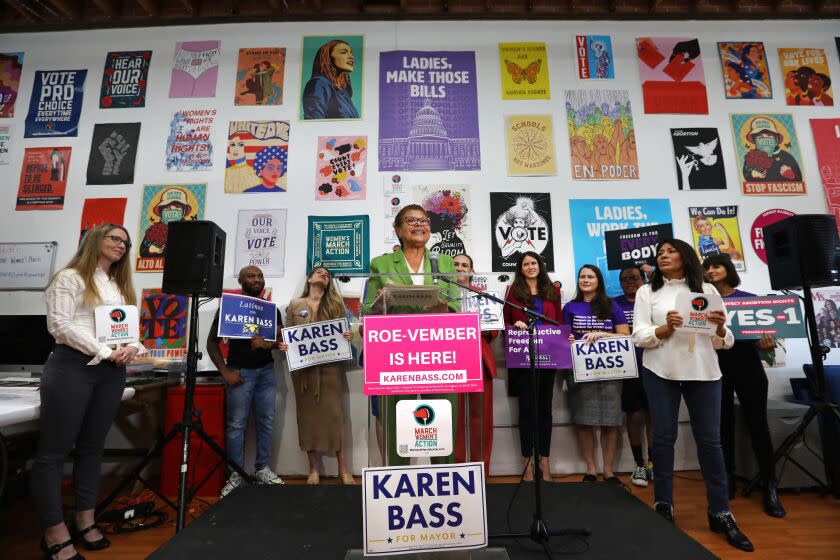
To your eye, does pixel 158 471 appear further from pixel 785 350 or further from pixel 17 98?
pixel 785 350

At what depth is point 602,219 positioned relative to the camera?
390 centimetres

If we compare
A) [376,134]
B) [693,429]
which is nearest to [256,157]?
[376,134]

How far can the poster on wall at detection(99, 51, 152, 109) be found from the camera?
13.7 feet

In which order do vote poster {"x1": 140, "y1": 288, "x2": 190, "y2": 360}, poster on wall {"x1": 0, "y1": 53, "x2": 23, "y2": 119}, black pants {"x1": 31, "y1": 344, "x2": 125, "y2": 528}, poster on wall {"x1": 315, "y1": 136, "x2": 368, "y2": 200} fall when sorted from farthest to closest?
poster on wall {"x1": 0, "y1": 53, "x2": 23, "y2": 119} → poster on wall {"x1": 315, "y1": 136, "x2": 368, "y2": 200} → vote poster {"x1": 140, "y1": 288, "x2": 190, "y2": 360} → black pants {"x1": 31, "y1": 344, "x2": 125, "y2": 528}

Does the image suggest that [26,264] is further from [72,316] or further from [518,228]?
[518,228]

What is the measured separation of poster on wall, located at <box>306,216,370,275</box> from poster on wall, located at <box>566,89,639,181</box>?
2147 millimetres

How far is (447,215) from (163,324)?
9.12 feet

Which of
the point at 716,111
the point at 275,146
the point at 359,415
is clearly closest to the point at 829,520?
the point at 359,415

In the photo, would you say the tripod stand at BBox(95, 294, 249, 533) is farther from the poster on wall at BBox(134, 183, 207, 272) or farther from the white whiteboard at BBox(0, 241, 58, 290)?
the white whiteboard at BBox(0, 241, 58, 290)

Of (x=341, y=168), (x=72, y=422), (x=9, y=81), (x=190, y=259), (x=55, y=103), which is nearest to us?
(x=72, y=422)

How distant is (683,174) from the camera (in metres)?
3.99

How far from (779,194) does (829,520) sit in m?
2.92

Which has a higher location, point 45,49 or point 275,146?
point 45,49

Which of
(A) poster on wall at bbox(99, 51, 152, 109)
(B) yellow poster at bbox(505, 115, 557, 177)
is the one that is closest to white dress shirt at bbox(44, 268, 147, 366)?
(A) poster on wall at bbox(99, 51, 152, 109)
